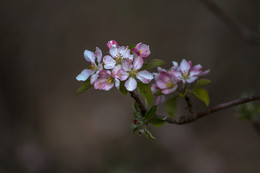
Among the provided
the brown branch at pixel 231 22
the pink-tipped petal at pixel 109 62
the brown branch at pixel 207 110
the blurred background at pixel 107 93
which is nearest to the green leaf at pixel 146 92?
the brown branch at pixel 207 110

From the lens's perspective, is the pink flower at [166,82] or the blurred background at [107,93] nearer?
the pink flower at [166,82]

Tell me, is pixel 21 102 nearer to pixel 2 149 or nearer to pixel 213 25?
pixel 2 149

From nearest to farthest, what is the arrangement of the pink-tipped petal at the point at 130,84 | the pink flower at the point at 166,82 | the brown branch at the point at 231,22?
the pink-tipped petal at the point at 130,84 → the pink flower at the point at 166,82 → the brown branch at the point at 231,22

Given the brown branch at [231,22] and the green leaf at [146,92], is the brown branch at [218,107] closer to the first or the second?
the green leaf at [146,92]

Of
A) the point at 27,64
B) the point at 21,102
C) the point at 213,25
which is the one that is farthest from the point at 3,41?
the point at 213,25

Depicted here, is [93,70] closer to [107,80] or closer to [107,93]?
[107,80]
